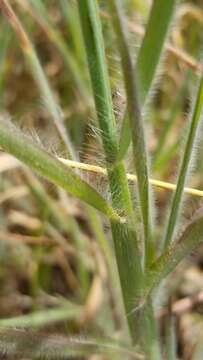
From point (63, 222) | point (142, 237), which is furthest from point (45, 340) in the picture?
point (63, 222)

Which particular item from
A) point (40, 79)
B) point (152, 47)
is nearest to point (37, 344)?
point (152, 47)

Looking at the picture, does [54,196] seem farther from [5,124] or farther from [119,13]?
[119,13]

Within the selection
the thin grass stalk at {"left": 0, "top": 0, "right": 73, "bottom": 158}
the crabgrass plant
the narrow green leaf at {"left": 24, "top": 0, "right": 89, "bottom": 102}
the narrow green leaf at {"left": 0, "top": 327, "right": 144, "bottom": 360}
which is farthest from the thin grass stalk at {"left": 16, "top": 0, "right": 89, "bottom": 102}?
the narrow green leaf at {"left": 0, "top": 327, "right": 144, "bottom": 360}

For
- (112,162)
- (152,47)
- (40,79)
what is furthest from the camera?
(40,79)

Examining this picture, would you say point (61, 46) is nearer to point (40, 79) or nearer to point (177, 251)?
point (40, 79)

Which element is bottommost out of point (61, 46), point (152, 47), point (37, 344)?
point (61, 46)

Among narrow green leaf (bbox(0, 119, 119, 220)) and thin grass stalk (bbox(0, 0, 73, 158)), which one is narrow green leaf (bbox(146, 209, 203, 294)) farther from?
thin grass stalk (bbox(0, 0, 73, 158))
